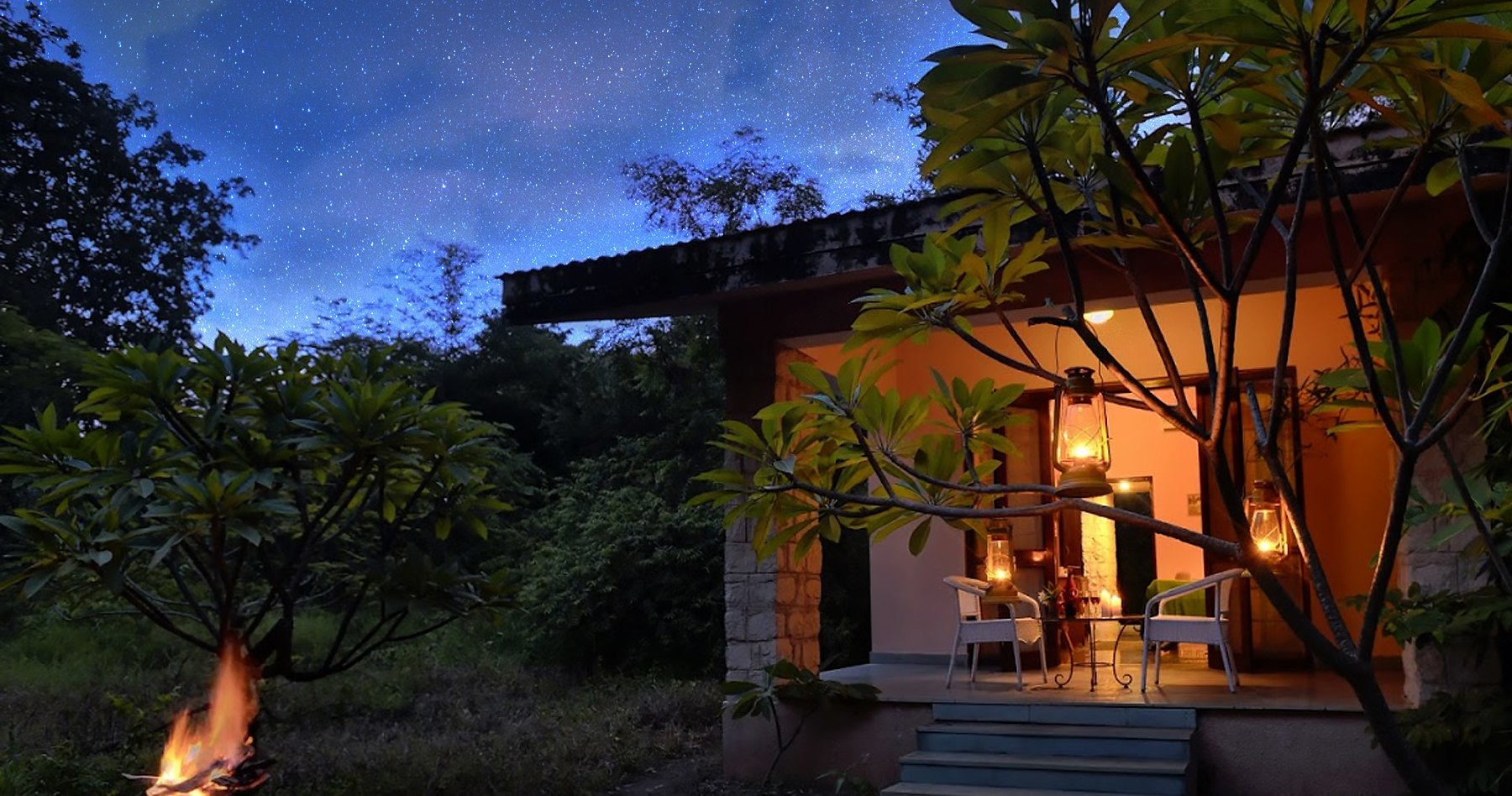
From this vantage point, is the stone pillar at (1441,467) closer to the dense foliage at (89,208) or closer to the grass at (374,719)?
the grass at (374,719)

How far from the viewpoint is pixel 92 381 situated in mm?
5184

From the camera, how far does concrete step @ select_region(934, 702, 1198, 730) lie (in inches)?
238

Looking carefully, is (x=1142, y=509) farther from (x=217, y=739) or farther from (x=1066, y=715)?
(x=217, y=739)

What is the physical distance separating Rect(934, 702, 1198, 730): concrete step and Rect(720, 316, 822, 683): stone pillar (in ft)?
3.62

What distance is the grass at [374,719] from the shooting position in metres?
6.59

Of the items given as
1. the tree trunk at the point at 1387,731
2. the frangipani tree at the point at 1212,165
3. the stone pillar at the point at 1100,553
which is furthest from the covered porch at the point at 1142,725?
the tree trunk at the point at 1387,731

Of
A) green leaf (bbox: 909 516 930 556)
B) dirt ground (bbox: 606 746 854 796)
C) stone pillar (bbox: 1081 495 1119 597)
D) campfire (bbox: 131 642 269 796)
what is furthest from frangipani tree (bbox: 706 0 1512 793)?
stone pillar (bbox: 1081 495 1119 597)

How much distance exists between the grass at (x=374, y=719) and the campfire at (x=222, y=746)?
0.37 meters

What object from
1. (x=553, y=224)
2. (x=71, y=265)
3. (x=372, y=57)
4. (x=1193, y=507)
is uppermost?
(x=372, y=57)

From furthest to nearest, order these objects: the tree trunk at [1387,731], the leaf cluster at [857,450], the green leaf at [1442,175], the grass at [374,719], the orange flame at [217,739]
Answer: the grass at [374,719], the orange flame at [217,739], the leaf cluster at [857,450], the green leaf at [1442,175], the tree trunk at [1387,731]

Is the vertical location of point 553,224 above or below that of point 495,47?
below

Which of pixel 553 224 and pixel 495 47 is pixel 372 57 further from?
pixel 553 224

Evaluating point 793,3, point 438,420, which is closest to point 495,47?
point 793,3

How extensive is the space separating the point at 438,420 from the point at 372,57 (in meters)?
25.6
